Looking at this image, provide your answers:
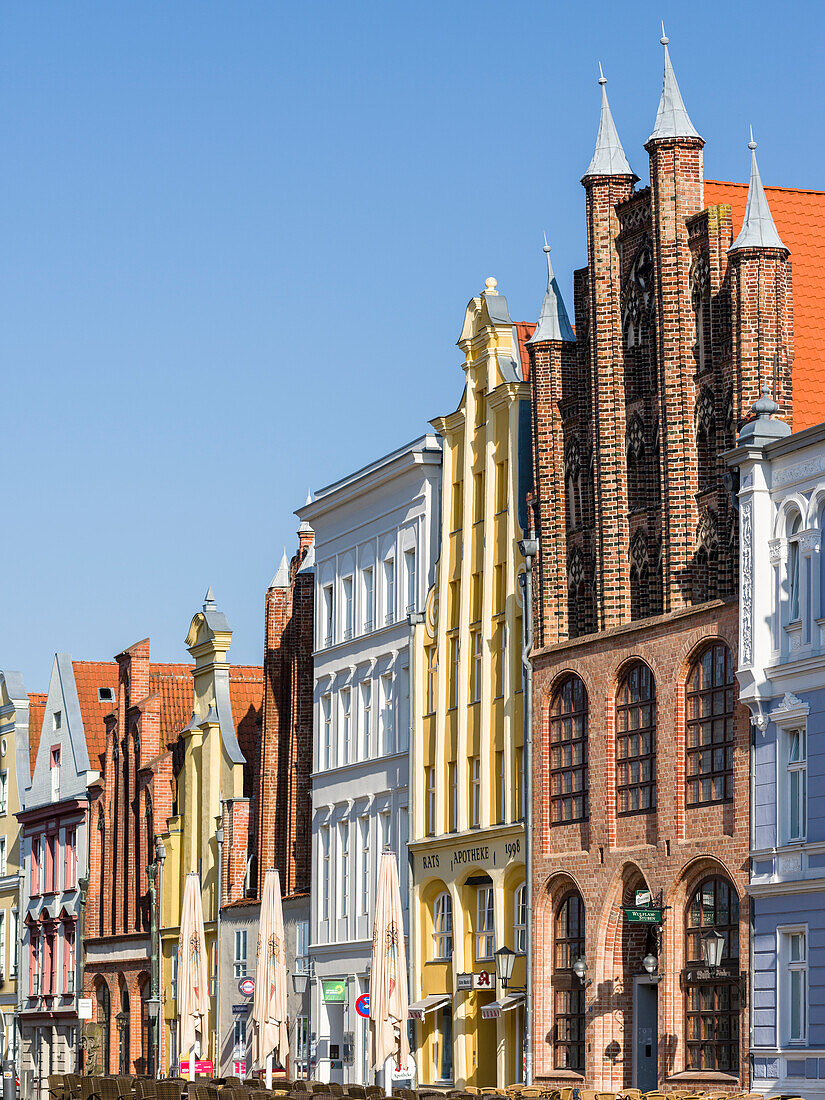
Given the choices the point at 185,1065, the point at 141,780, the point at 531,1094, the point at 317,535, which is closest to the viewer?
the point at 531,1094

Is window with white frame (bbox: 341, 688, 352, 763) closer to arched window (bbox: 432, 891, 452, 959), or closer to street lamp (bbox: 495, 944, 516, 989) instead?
arched window (bbox: 432, 891, 452, 959)

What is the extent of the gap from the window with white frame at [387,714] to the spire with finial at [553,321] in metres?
11.6

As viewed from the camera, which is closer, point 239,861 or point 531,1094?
point 531,1094

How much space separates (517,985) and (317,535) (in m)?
17.6

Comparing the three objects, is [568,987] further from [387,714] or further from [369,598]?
[369,598]

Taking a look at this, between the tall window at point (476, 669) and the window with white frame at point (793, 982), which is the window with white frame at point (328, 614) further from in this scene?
the window with white frame at point (793, 982)

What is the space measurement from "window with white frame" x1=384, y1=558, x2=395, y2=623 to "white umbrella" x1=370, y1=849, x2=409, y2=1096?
12.0 metres

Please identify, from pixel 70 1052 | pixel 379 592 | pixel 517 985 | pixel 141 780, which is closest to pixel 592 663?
pixel 517 985

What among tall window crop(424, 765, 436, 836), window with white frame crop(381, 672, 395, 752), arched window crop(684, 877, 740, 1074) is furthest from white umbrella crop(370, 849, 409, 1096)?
window with white frame crop(381, 672, 395, 752)

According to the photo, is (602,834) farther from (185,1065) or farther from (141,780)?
(141,780)

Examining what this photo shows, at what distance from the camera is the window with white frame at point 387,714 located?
5031cm

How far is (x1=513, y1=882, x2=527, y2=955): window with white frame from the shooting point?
42.0m

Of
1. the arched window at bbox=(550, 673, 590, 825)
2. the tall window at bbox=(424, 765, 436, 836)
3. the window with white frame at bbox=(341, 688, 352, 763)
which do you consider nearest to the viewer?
the arched window at bbox=(550, 673, 590, 825)

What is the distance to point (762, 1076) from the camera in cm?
3309
